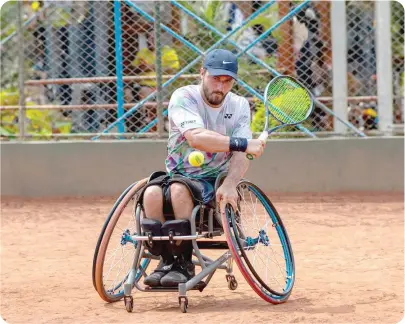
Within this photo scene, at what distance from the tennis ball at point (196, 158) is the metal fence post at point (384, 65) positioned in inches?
220

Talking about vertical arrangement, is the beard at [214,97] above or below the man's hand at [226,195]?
above

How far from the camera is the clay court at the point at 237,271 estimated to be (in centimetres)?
545

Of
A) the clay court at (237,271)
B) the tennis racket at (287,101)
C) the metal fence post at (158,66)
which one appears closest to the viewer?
the clay court at (237,271)

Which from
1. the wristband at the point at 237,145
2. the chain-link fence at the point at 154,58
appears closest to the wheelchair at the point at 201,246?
the wristband at the point at 237,145

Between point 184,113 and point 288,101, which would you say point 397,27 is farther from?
point 184,113

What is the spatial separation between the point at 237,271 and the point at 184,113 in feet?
5.43

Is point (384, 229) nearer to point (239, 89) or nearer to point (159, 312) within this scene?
point (239, 89)

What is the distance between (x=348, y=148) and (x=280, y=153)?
724 mm

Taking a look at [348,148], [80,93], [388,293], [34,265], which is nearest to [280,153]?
[348,148]

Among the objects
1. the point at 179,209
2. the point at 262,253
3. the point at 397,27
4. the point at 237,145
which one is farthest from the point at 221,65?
the point at 397,27

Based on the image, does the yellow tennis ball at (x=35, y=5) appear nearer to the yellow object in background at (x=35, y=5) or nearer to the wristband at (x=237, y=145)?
the yellow object in background at (x=35, y=5)

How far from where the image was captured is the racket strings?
609 centimetres

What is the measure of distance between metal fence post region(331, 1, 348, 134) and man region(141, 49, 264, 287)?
4978 millimetres

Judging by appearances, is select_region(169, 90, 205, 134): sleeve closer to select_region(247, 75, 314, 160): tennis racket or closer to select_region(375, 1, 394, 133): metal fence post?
select_region(247, 75, 314, 160): tennis racket
